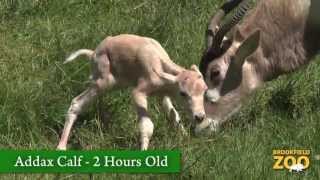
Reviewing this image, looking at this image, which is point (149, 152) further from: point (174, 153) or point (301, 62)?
point (301, 62)

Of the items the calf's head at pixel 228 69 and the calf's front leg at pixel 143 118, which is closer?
the calf's front leg at pixel 143 118

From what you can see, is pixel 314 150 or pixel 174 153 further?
pixel 314 150

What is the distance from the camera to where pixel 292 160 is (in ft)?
20.7

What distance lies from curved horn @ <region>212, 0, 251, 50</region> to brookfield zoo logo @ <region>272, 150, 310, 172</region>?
1.12 metres

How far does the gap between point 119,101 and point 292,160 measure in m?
1.53

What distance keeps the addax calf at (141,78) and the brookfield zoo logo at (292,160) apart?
62 centimetres

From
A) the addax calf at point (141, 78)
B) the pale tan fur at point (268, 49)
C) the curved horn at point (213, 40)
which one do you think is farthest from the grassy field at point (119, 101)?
the curved horn at point (213, 40)

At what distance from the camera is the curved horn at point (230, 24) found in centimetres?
711

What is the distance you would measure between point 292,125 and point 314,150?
56 centimetres

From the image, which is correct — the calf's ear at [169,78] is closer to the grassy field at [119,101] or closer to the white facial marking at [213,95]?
the grassy field at [119,101]

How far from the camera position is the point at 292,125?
7074 millimetres

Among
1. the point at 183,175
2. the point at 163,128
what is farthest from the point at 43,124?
the point at 183,175

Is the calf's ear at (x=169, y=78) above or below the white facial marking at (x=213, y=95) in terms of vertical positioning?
below

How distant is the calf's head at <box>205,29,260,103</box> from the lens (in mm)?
7156
